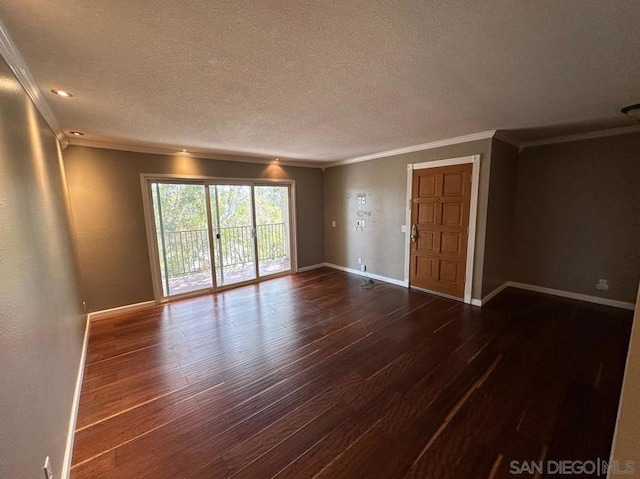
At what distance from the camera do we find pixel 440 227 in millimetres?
4094

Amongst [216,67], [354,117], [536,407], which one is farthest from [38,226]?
[536,407]

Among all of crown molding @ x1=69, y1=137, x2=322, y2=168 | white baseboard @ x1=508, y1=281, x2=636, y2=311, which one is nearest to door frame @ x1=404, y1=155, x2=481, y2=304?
white baseboard @ x1=508, y1=281, x2=636, y2=311

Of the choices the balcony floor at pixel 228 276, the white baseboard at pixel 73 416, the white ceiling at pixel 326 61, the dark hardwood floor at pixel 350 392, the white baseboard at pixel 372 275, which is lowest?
the dark hardwood floor at pixel 350 392

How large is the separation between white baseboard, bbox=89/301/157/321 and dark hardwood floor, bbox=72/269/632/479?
0.71ft

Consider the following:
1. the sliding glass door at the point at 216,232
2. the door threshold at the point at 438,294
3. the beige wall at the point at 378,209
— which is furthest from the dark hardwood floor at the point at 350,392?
the beige wall at the point at 378,209

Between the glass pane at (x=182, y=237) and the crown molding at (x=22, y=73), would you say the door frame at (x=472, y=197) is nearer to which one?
the glass pane at (x=182, y=237)

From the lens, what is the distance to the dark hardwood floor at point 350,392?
5.31 ft

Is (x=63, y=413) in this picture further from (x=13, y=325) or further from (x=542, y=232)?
(x=542, y=232)

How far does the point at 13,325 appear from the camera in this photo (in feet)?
3.73

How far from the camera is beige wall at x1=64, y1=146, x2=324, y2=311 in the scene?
3457mm

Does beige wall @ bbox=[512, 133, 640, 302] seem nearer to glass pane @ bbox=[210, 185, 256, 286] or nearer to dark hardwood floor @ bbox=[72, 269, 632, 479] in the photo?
dark hardwood floor @ bbox=[72, 269, 632, 479]

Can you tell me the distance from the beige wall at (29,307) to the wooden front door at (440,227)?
4.37 meters

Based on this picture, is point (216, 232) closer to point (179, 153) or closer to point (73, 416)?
point (179, 153)

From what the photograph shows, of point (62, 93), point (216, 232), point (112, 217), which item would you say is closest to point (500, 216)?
point (216, 232)
